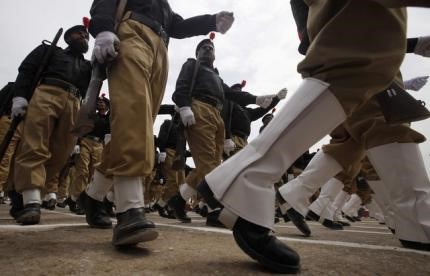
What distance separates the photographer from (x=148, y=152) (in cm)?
170

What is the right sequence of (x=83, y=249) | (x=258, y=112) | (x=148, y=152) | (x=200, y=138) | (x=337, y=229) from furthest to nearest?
(x=258, y=112) → (x=200, y=138) → (x=337, y=229) → (x=148, y=152) → (x=83, y=249)

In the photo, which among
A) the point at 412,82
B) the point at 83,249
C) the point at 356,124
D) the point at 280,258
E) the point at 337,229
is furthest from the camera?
the point at 337,229

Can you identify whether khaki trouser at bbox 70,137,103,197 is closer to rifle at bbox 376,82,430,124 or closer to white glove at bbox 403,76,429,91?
white glove at bbox 403,76,429,91

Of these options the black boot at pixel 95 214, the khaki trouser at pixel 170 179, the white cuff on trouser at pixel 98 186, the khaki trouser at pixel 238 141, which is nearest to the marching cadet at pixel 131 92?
the white cuff on trouser at pixel 98 186

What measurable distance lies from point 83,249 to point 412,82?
3209mm

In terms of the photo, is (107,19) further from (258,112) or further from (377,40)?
(258,112)

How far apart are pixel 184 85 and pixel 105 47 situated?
248cm

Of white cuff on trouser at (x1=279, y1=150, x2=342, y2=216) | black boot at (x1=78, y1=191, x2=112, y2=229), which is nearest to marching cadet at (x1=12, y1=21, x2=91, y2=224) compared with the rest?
black boot at (x1=78, y1=191, x2=112, y2=229)

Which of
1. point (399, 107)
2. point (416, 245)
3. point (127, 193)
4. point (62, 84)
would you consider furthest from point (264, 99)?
point (127, 193)

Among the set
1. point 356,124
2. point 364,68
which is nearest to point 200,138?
point 356,124

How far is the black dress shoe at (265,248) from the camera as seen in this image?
3.79ft

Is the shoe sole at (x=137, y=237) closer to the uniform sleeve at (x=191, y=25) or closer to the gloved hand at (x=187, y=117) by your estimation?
the uniform sleeve at (x=191, y=25)

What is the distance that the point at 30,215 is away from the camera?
2.67m

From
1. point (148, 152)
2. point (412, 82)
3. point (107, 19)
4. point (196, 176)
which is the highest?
point (107, 19)
